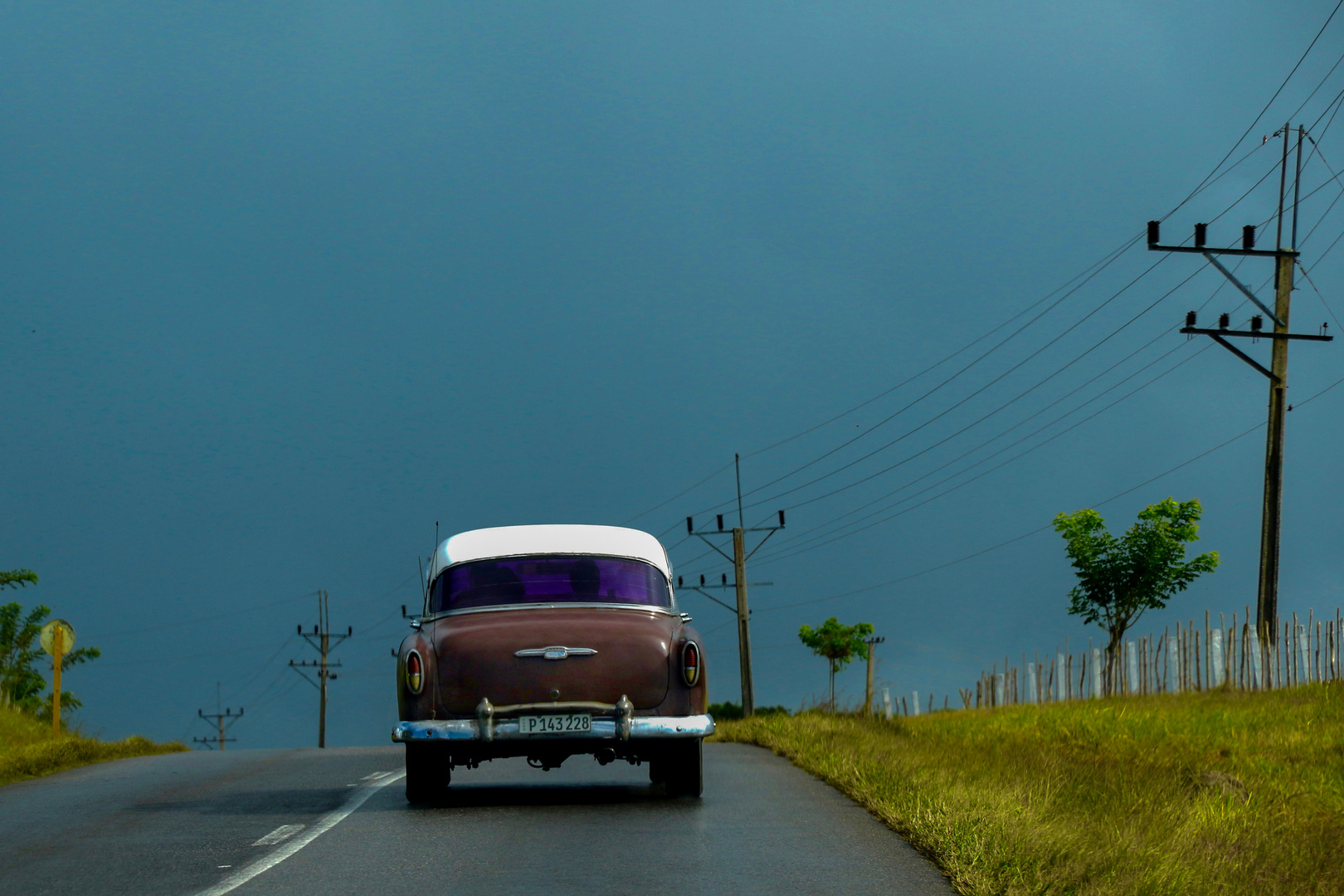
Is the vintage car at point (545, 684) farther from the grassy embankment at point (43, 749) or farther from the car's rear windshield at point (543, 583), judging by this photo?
the grassy embankment at point (43, 749)

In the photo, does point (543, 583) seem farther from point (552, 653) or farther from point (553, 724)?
point (553, 724)

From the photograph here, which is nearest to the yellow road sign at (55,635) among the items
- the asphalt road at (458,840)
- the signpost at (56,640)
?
the signpost at (56,640)

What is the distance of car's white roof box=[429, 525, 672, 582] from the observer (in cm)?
1168

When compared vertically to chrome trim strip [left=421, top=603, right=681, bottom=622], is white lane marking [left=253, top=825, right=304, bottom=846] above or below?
below

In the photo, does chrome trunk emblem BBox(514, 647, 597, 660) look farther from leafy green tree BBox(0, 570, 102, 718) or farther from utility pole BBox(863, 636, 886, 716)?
leafy green tree BBox(0, 570, 102, 718)

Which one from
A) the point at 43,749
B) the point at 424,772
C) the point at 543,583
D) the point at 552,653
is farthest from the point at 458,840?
the point at 43,749

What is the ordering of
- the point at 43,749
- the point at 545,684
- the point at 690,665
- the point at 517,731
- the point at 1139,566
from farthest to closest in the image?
the point at 1139,566, the point at 43,749, the point at 690,665, the point at 545,684, the point at 517,731

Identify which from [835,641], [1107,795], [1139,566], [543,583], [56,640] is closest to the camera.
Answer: [1107,795]

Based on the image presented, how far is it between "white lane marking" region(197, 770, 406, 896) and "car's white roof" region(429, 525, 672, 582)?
Result: 6.40 feet

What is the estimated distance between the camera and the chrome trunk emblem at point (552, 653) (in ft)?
33.7

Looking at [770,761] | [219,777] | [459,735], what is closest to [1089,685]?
[770,761]

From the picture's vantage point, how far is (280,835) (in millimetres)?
9039

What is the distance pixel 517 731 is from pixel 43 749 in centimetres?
1030

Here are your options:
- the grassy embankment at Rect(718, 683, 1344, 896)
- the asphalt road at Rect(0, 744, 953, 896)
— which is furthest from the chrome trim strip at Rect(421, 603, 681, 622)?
the grassy embankment at Rect(718, 683, 1344, 896)
